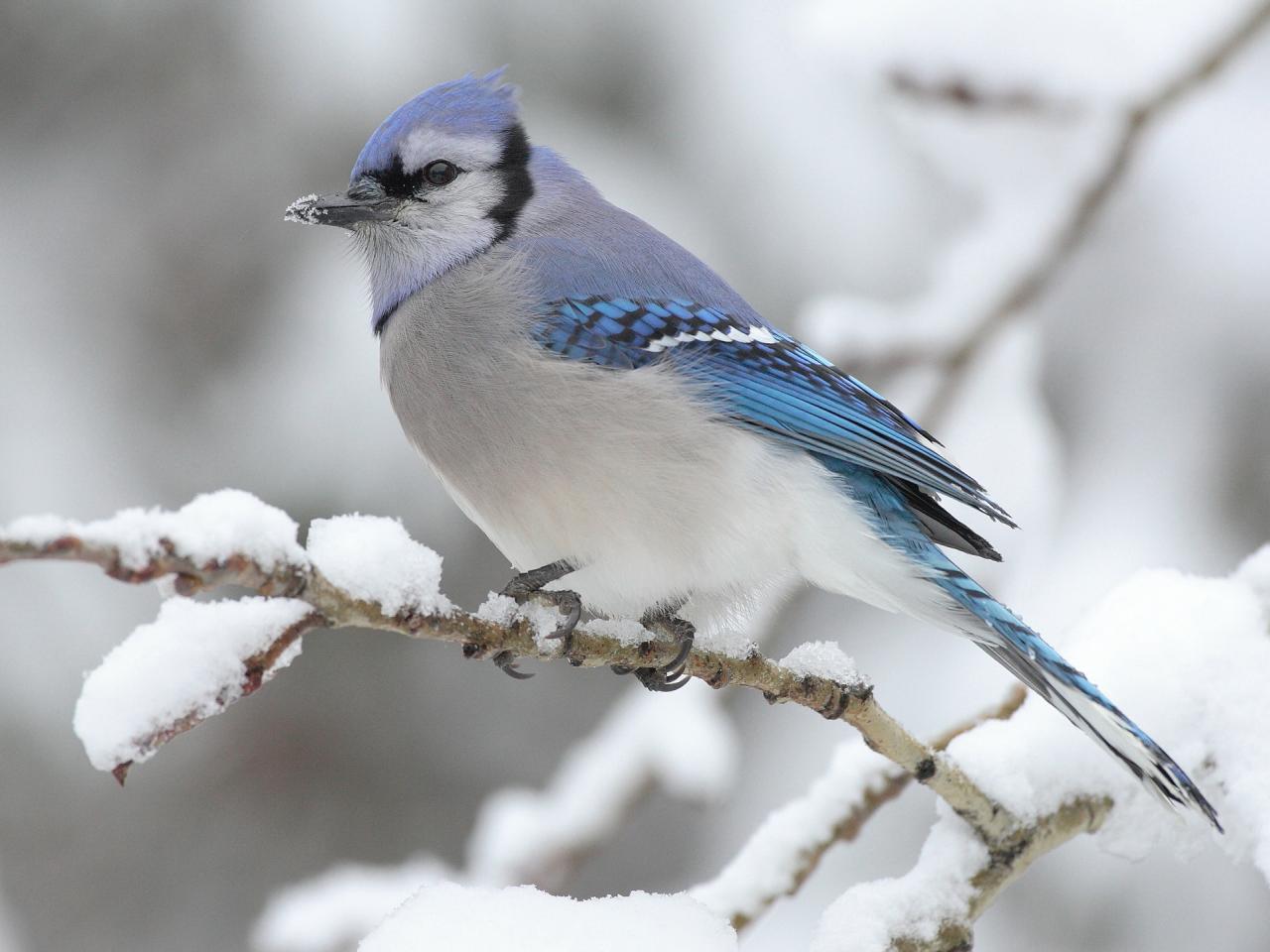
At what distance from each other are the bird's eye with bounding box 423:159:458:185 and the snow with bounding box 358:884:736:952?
1.46 meters

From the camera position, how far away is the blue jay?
1.98 metres

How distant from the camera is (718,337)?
7.31 feet

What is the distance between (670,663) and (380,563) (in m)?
0.52

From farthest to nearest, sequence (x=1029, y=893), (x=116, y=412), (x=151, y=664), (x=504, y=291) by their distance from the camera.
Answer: (x=116, y=412) < (x=1029, y=893) < (x=504, y=291) < (x=151, y=664)

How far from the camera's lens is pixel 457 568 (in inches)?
153

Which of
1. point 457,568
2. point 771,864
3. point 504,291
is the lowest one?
point 457,568

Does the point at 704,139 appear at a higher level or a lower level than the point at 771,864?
higher

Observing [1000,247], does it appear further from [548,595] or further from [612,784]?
[548,595]

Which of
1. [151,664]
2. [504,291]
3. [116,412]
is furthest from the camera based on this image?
[116,412]

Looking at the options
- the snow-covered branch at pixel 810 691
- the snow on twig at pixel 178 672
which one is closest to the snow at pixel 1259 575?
the snow-covered branch at pixel 810 691

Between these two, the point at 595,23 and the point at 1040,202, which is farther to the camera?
the point at 595,23

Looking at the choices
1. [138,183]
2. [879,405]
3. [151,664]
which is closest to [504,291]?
[879,405]

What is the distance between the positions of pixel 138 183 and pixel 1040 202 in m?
2.50

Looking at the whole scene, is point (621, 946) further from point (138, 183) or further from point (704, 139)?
point (138, 183)
